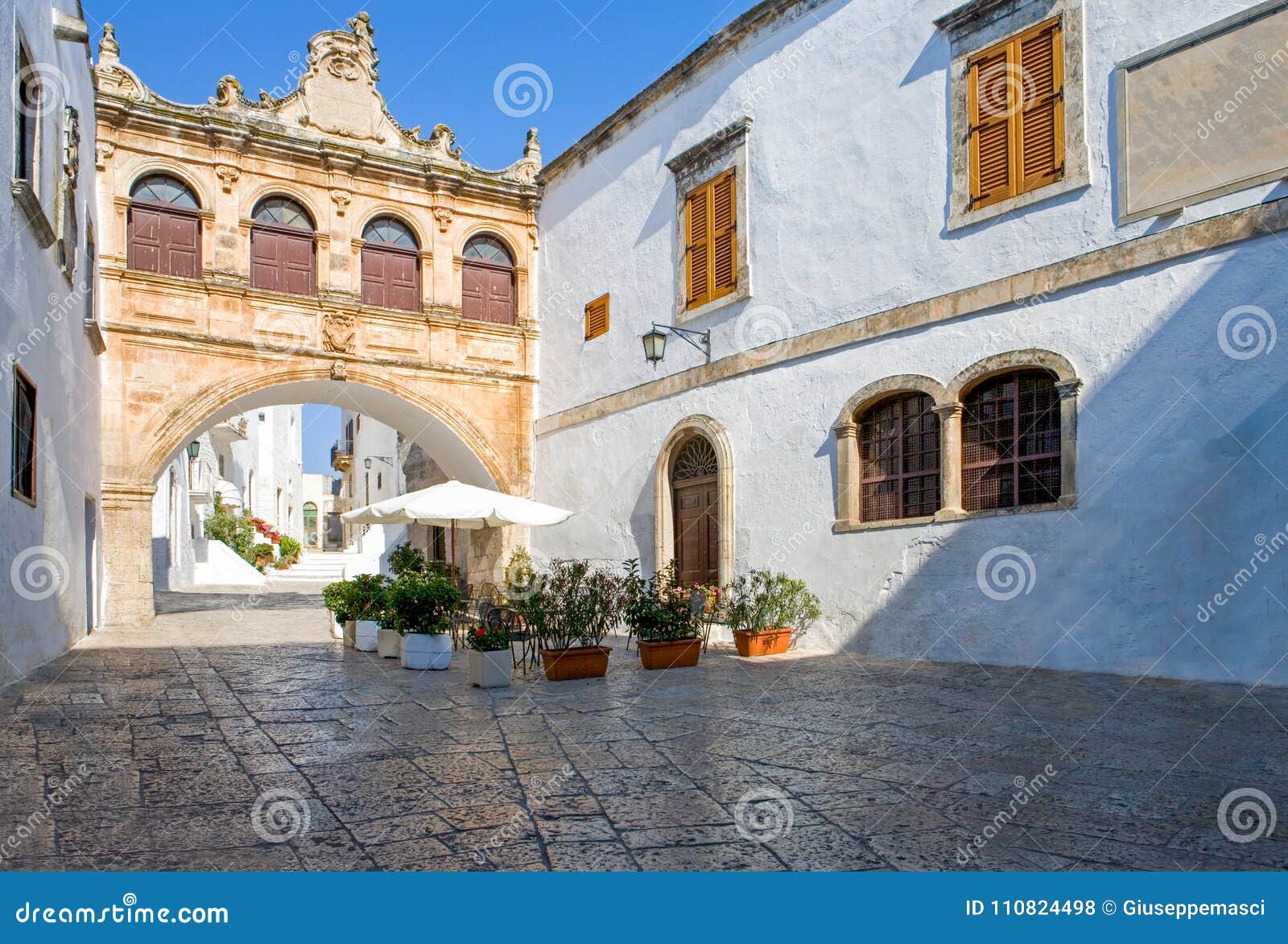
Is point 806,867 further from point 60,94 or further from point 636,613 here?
point 60,94

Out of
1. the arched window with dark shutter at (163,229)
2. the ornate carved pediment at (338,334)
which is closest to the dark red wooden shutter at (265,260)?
the arched window with dark shutter at (163,229)

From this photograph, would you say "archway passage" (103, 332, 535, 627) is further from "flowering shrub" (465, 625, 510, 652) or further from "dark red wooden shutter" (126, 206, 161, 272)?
"flowering shrub" (465, 625, 510, 652)

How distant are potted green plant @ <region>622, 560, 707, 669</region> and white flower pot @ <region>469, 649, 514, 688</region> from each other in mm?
1461

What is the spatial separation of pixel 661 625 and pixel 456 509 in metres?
3.05

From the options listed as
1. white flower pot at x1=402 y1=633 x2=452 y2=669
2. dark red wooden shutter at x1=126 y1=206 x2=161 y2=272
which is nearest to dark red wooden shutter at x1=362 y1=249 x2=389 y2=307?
dark red wooden shutter at x1=126 y1=206 x2=161 y2=272

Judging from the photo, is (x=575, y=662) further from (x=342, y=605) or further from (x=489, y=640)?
(x=342, y=605)

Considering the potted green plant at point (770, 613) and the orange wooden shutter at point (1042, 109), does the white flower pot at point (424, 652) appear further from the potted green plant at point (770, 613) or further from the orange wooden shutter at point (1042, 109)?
the orange wooden shutter at point (1042, 109)

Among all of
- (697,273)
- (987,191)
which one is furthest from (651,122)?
(987,191)

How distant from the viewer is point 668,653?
9.28m

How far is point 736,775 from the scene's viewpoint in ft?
15.5

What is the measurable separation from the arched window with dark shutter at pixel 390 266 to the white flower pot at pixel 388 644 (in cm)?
660

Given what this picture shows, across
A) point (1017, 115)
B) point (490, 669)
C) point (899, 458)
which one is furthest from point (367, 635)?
point (1017, 115)

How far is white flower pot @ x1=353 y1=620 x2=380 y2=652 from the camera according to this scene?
11117 mm

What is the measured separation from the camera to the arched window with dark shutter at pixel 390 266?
15.4 m
